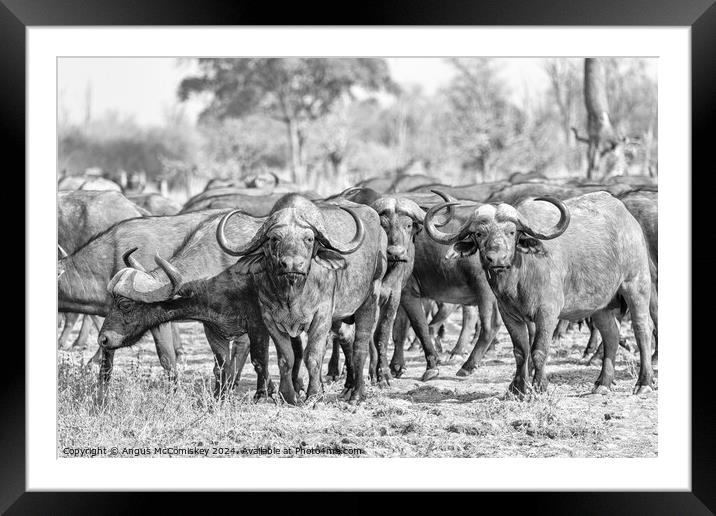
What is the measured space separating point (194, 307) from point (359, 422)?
182 centimetres

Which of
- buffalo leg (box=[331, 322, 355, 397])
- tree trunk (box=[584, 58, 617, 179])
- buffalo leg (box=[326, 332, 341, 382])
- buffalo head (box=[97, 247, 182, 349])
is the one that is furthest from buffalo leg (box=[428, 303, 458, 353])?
tree trunk (box=[584, 58, 617, 179])

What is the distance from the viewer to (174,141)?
33.8 metres

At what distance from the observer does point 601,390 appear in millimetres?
10117

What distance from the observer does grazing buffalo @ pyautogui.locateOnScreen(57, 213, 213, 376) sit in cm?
1088

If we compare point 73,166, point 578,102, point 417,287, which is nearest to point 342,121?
point 73,166

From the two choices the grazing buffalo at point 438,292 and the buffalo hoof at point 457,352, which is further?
the buffalo hoof at point 457,352

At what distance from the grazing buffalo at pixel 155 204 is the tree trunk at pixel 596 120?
703 cm

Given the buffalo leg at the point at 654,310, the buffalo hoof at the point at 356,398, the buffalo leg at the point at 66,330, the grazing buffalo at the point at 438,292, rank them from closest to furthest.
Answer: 1. the buffalo hoof at the point at 356,398
2. the buffalo leg at the point at 654,310
3. the grazing buffalo at the point at 438,292
4. the buffalo leg at the point at 66,330

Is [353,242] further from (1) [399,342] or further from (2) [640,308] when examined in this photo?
(2) [640,308]

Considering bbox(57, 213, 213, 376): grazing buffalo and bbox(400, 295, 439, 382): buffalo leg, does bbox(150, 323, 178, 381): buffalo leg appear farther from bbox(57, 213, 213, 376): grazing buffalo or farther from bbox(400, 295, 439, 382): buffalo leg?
bbox(400, 295, 439, 382): buffalo leg

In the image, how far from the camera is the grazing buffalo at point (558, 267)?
30.5ft

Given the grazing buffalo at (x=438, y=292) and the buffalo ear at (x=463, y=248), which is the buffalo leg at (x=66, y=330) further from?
the buffalo ear at (x=463, y=248)

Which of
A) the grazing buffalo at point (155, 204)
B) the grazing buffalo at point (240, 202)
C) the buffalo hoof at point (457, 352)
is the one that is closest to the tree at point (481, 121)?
the grazing buffalo at point (240, 202)
